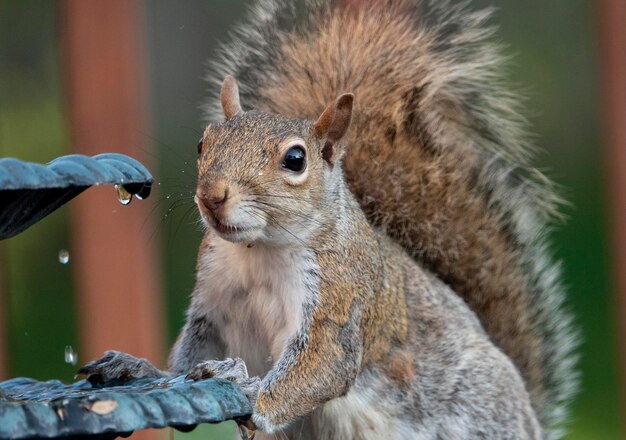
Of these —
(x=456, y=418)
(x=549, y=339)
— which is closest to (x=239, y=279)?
(x=456, y=418)

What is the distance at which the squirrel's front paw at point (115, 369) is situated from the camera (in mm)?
1328

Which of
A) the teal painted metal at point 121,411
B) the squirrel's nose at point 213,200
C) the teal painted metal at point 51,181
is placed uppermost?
the teal painted metal at point 51,181

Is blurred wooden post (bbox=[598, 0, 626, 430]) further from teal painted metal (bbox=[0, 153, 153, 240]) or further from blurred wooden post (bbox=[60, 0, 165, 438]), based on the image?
teal painted metal (bbox=[0, 153, 153, 240])

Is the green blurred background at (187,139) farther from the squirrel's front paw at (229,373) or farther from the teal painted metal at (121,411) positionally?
the teal painted metal at (121,411)

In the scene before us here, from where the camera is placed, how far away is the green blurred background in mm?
2631

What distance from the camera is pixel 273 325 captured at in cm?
151

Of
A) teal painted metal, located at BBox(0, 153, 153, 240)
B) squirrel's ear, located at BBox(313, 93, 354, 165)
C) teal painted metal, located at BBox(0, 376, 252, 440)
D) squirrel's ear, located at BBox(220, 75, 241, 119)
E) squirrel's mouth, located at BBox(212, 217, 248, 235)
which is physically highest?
squirrel's ear, located at BBox(220, 75, 241, 119)

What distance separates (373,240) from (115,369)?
49 cm

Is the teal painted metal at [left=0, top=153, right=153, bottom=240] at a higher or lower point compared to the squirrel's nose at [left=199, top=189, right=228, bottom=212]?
higher

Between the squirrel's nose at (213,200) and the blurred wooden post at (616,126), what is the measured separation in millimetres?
1165

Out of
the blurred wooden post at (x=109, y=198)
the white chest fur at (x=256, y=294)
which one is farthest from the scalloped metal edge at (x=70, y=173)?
the blurred wooden post at (x=109, y=198)

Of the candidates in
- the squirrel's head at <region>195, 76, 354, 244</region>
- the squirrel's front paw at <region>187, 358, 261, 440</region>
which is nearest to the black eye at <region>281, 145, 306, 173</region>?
the squirrel's head at <region>195, 76, 354, 244</region>

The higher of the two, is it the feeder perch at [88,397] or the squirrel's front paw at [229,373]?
the feeder perch at [88,397]

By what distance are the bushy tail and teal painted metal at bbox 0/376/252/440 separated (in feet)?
3.18
